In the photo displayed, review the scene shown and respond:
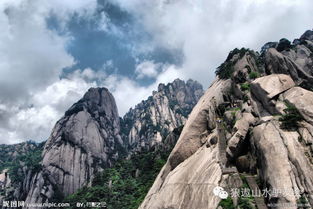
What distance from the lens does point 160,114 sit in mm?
159375

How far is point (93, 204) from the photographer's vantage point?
60125mm

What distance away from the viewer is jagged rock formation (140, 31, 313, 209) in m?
18.7

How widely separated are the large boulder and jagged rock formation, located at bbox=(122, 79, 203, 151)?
99729 millimetres

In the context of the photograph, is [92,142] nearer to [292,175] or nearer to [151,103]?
[151,103]

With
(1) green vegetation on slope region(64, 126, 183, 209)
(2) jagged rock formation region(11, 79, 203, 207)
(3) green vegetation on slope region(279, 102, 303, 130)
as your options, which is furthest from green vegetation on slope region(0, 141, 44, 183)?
(3) green vegetation on slope region(279, 102, 303, 130)

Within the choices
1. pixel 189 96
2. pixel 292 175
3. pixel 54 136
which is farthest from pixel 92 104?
pixel 292 175

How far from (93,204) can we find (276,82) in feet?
159

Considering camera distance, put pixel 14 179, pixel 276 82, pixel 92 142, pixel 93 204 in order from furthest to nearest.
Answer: pixel 14 179
pixel 92 142
pixel 93 204
pixel 276 82

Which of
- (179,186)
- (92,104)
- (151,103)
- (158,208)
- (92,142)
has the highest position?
(151,103)

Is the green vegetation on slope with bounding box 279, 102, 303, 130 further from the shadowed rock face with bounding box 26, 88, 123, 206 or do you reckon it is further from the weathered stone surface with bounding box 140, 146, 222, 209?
the shadowed rock face with bounding box 26, 88, 123, 206

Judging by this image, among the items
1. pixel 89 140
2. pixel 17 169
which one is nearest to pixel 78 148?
pixel 89 140

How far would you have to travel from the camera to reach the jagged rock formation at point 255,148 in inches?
734

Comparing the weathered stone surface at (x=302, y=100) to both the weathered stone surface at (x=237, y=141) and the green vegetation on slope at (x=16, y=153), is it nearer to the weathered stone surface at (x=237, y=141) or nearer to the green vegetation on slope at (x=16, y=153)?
the weathered stone surface at (x=237, y=141)

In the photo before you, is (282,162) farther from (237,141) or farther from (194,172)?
(194,172)
